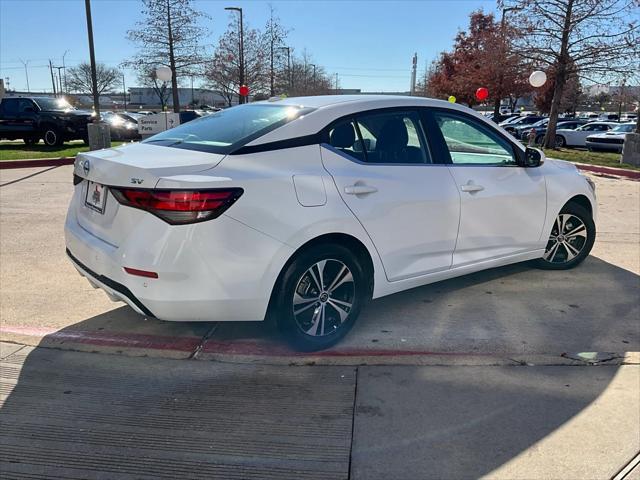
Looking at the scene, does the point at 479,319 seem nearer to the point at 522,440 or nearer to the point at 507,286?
the point at 507,286

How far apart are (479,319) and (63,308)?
10.9 ft

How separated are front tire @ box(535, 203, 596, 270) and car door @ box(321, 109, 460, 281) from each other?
1.64m

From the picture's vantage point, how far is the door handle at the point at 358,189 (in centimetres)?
354

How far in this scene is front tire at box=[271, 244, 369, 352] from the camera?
3.42 meters

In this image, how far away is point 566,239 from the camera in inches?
211

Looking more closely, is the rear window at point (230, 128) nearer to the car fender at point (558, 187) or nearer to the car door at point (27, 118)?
the car fender at point (558, 187)

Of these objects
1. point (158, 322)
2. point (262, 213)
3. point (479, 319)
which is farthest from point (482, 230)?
point (158, 322)

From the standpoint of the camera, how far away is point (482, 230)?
4.40 meters

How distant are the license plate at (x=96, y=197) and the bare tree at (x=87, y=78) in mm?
80487

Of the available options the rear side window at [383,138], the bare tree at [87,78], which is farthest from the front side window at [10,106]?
the bare tree at [87,78]

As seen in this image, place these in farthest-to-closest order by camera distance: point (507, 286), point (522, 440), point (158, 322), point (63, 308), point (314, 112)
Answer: point (507, 286) < point (63, 308) < point (158, 322) < point (314, 112) < point (522, 440)

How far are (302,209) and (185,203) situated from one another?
70 cm

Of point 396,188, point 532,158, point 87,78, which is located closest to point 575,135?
point 532,158

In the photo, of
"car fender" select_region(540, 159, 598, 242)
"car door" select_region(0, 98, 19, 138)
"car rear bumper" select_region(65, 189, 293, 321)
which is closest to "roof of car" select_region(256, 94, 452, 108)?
"car rear bumper" select_region(65, 189, 293, 321)
